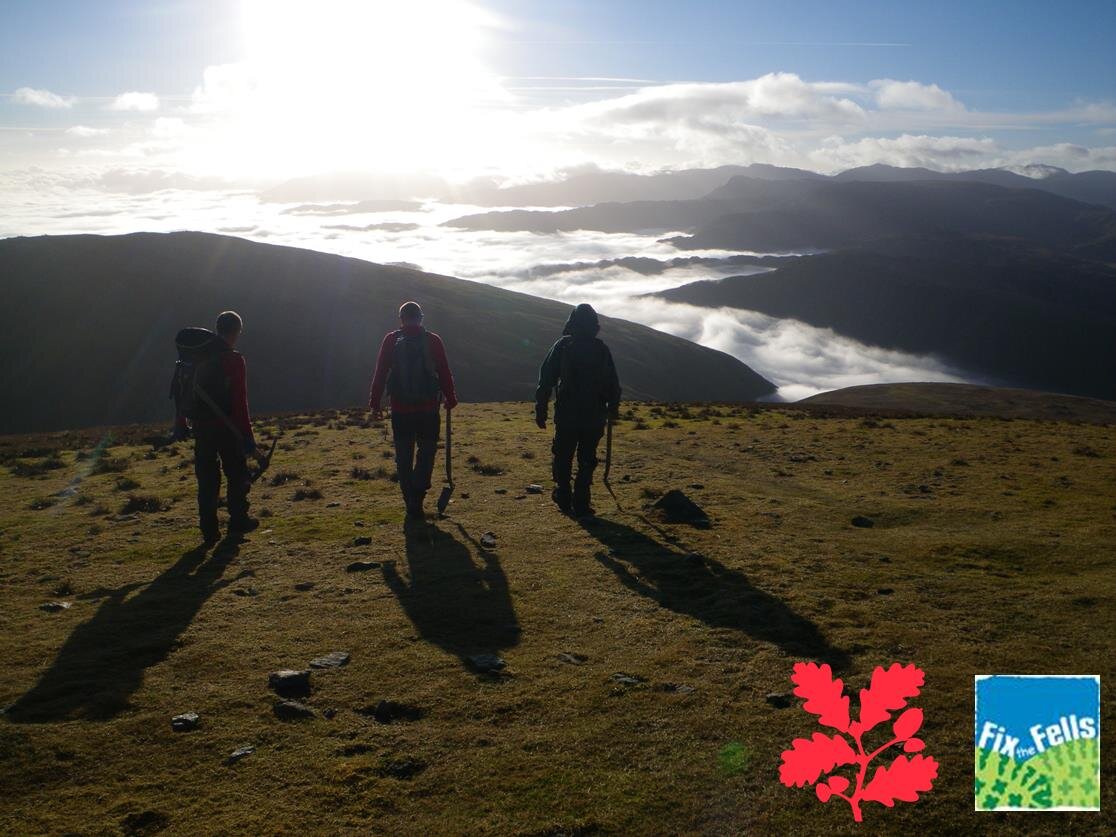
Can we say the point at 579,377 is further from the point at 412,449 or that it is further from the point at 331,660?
the point at 331,660

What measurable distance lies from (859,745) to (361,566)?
254 inches

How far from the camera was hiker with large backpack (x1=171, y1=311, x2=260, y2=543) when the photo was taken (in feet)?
37.1

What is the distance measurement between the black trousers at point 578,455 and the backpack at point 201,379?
490 centimetres

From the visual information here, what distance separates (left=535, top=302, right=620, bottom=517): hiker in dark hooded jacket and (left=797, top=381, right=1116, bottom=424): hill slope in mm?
109756

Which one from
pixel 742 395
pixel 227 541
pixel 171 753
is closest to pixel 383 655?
pixel 171 753

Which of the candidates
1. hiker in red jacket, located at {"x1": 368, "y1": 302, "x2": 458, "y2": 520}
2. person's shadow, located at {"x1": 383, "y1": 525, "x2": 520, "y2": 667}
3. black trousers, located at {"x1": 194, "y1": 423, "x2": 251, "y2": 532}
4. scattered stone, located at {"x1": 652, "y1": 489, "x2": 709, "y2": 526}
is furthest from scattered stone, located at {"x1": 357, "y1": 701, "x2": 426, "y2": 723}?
scattered stone, located at {"x1": 652, "y1": 489, "x2": 709, "y2": 526}

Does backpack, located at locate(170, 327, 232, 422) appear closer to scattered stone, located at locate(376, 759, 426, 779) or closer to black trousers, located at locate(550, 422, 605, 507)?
black trousers, located at locate(550, 422, 605, 507)

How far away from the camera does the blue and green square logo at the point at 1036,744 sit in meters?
4.83

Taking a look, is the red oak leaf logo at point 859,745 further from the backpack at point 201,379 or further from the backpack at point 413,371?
the backpack at point 201,379

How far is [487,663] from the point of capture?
7.12 meters

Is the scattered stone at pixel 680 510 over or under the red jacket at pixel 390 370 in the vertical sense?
under

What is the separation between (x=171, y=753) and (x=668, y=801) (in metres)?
3.43

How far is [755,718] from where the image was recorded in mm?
5914

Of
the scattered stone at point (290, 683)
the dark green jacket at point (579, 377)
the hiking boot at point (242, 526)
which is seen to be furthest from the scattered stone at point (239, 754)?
the dark green jacket at point (579, 377)
